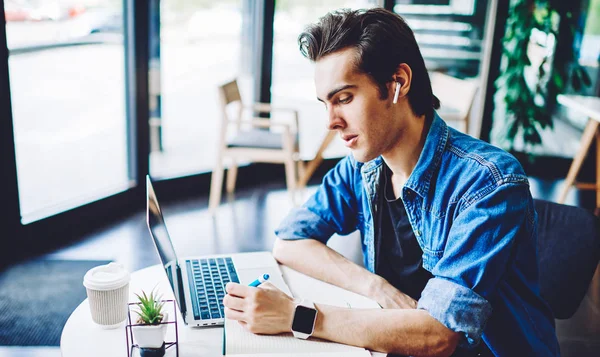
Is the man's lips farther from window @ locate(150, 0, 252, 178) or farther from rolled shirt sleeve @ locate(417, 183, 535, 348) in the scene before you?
window @ locate(150, 0, 252, 178)

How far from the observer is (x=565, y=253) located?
143cm

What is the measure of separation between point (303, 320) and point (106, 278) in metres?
0.39

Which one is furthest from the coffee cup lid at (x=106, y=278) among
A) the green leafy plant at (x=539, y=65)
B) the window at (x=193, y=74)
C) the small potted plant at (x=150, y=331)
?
the green leafy plant at (x=539, y=65)

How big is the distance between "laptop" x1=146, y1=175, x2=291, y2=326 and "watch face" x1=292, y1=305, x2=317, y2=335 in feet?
0.54

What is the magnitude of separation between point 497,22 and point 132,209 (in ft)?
10.5

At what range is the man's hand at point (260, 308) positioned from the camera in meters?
1.05

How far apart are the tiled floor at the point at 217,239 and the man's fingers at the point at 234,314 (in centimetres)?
138

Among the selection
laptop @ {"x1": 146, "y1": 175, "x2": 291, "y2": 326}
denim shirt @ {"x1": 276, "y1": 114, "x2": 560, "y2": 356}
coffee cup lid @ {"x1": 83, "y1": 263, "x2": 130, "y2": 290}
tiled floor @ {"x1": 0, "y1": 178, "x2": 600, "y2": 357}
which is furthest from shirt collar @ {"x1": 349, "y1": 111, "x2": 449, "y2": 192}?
tiled floor @ {"x1": 0, "y1": 178, "x2": 600, "y2": 357}

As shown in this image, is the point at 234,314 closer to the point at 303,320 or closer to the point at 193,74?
the point at 303,320

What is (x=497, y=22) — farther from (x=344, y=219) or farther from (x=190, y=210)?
(x=344, y=219)

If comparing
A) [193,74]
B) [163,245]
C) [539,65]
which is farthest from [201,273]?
[539,65]

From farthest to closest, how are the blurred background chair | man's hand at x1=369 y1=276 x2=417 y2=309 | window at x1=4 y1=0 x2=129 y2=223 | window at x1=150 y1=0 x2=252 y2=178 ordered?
window at x1=150 y1=0 x2=252 y2=178
window at x1=4 y1=0 x2=129 y2=223
the blurred background chair
man's hand at x1=369 y1=276 x2=417 y2=309

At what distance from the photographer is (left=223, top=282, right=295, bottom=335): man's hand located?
3.45 feet

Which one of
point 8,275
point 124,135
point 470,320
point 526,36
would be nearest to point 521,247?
point 470,320
